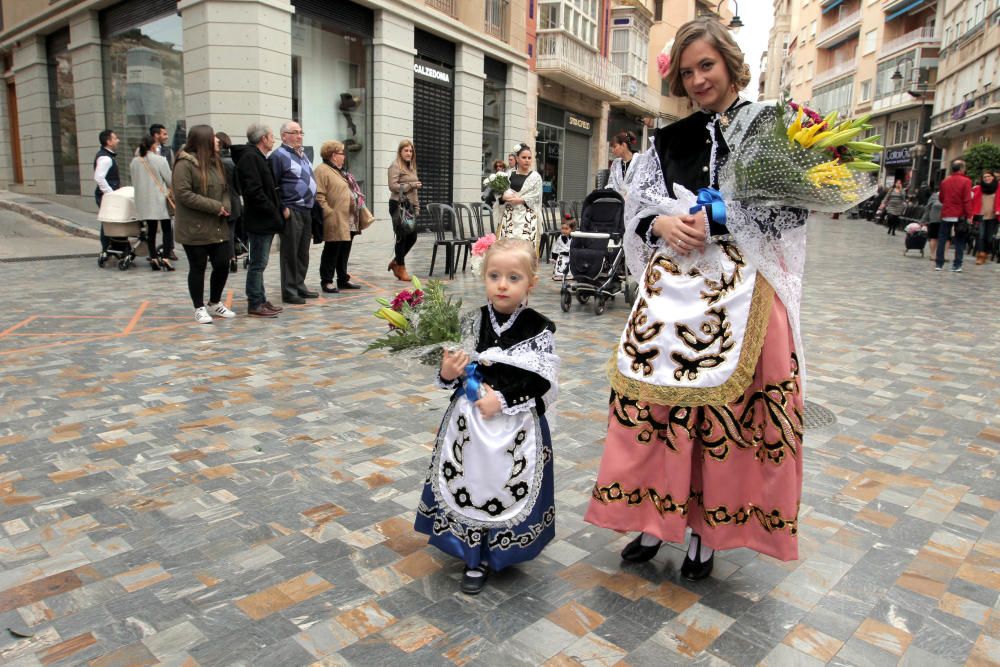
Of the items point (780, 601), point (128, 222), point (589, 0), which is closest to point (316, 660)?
point (780, 601)

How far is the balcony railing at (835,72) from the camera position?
2133 inches

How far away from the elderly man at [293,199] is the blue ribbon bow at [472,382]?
609cm

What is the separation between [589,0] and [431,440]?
91.9ft

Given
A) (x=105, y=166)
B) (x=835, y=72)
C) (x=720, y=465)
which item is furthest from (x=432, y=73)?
(x=835, y=72)

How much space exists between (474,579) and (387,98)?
51.6 ft

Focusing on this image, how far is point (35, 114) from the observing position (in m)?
21.3

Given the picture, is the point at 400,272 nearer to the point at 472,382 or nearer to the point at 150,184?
the point at 150,184

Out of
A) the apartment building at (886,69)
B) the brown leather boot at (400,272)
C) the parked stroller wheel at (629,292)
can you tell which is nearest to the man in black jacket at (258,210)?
the brown leather boot at (400,272)

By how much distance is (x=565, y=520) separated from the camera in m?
3.39

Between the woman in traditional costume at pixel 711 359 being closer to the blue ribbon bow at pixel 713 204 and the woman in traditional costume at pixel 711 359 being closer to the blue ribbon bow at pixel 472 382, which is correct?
the blue ribbon bow at pixel 713 204

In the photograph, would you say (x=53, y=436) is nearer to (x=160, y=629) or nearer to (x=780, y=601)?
(x=160, y=629)

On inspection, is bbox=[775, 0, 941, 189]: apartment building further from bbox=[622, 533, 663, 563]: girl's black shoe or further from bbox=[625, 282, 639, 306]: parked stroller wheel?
bbox=[622, 533, 663, 563]: girl's black shoe

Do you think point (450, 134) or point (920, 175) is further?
point (920, 175)

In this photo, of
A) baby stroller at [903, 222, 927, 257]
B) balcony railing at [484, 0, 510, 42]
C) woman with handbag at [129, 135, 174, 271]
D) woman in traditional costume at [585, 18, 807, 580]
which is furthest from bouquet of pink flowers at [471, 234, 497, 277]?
balcony railing at [484, 0, 510, 42]
